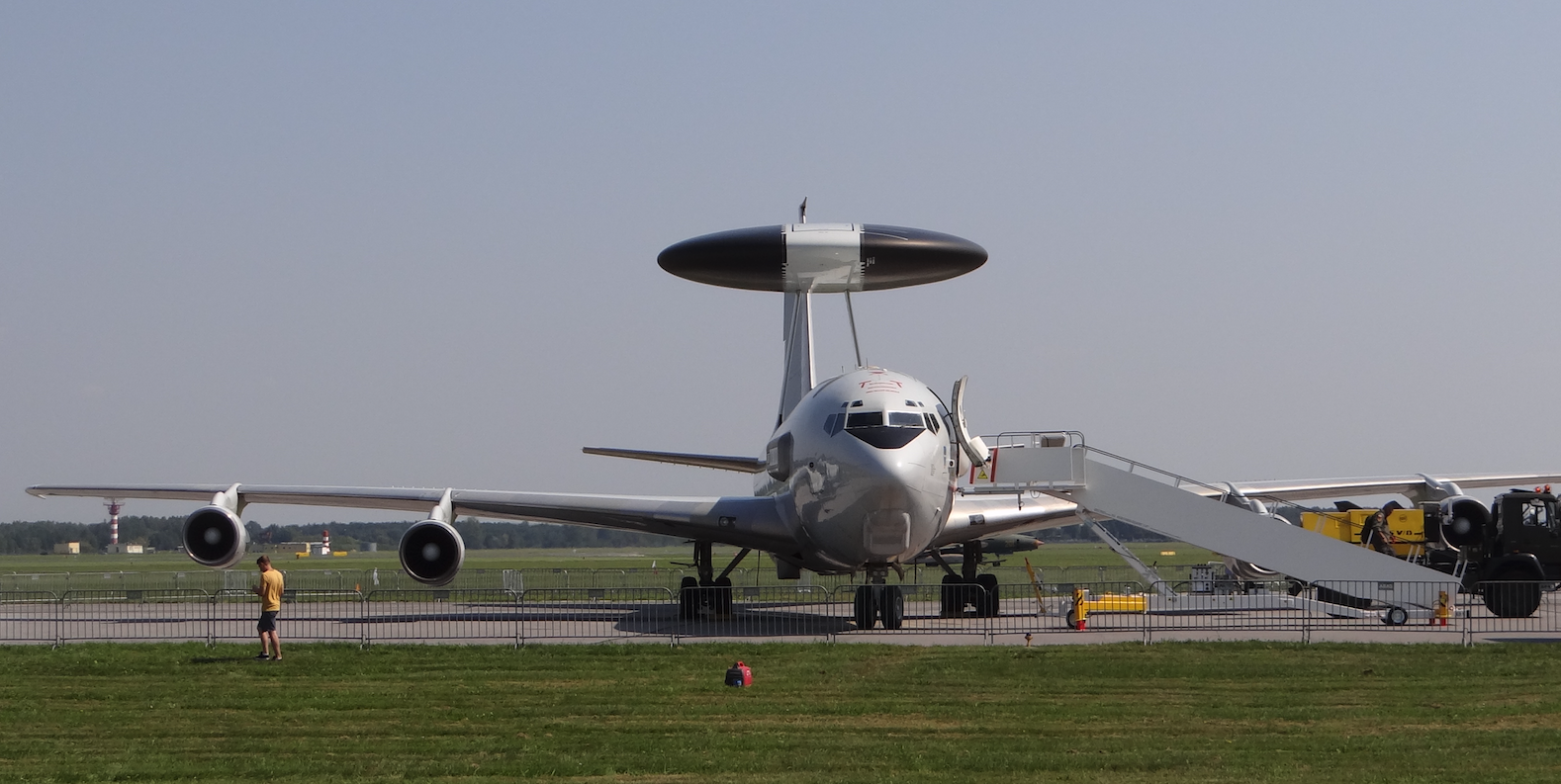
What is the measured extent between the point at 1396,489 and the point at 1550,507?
13.4ft

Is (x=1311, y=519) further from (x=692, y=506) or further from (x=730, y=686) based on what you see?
(x=730, y=686)

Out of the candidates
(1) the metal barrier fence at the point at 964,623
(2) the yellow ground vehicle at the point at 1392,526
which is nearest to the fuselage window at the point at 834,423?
(1) the metal barrier fence at the point at 964,623

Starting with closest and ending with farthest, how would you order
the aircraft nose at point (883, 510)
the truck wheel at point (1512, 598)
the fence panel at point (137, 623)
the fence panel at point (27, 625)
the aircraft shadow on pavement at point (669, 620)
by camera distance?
the aircraft nose at point (883, 510) < the aircraft shadow on pavement at point (669, 620) < the fence panel at point (137, 623) < the fence panel at point (27, 625) < the truck wheel at point (1512, 598)

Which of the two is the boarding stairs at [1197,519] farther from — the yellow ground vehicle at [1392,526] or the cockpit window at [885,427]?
the yellow ground vehicle at [1392,526]

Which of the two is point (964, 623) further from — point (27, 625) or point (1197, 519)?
point (27, 625)

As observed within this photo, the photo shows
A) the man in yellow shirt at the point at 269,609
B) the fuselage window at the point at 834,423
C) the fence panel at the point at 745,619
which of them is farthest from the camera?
the fence panel at the point at 745,619

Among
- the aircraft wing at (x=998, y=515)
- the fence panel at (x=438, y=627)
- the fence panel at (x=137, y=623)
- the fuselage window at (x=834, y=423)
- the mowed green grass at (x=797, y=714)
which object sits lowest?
the fence panel at (x=137, y=623)

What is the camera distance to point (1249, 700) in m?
13.9

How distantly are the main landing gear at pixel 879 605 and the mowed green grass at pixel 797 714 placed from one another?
3343mm

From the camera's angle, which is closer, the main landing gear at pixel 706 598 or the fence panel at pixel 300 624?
the fence panel at pixel 300 624

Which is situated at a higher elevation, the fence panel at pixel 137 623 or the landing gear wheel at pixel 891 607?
the landing gear wheel at pixel 891 607

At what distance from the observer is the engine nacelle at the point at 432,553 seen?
23812mm

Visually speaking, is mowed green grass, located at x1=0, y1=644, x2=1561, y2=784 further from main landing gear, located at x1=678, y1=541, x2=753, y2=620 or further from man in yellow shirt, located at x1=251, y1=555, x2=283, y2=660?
main landing gear, located at x1=678, y1=541, x2=753, y2=620

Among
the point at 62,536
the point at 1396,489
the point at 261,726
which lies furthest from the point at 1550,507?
the point at 62,536
